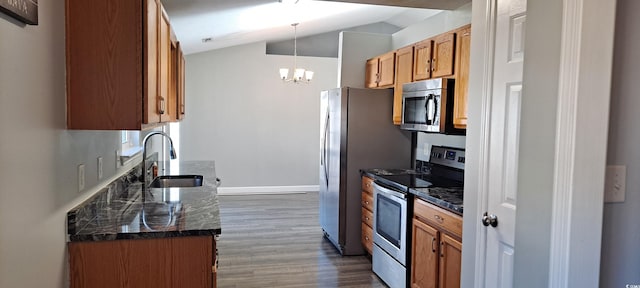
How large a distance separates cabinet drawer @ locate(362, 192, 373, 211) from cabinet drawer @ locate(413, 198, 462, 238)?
0.91 m

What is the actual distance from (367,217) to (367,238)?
7.6 inches

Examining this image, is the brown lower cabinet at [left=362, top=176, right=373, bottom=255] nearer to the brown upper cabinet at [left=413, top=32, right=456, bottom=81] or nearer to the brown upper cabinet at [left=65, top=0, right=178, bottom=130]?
the brown upper cabinet at [left=413, top=32, right=456, bottom=81]

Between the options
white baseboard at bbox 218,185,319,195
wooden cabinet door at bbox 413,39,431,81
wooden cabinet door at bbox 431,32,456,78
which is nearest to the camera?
wooden cabinet door at bbox 431,32,456,78

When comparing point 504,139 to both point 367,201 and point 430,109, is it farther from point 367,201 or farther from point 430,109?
point 367,201

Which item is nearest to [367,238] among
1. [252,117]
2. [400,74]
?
[400,74]

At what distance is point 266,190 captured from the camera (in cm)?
727

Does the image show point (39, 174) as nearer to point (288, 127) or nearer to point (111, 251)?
point (111, 251)

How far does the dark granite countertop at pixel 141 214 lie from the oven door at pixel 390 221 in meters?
1.34

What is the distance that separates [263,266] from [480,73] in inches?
101

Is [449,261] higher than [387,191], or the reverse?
[387,191]

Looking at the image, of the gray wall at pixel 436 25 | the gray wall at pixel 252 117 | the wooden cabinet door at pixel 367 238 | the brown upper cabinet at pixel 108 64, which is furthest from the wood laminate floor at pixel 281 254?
the gray wall at pixel 436 25

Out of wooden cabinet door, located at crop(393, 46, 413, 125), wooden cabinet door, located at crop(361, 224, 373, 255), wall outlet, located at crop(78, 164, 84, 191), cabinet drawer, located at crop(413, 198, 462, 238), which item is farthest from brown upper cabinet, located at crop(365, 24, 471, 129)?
wall outlet, located at crop(78, 164, 84, 191)

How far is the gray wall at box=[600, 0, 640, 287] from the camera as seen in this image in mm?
1312

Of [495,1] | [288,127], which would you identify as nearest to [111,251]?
[495,1]
